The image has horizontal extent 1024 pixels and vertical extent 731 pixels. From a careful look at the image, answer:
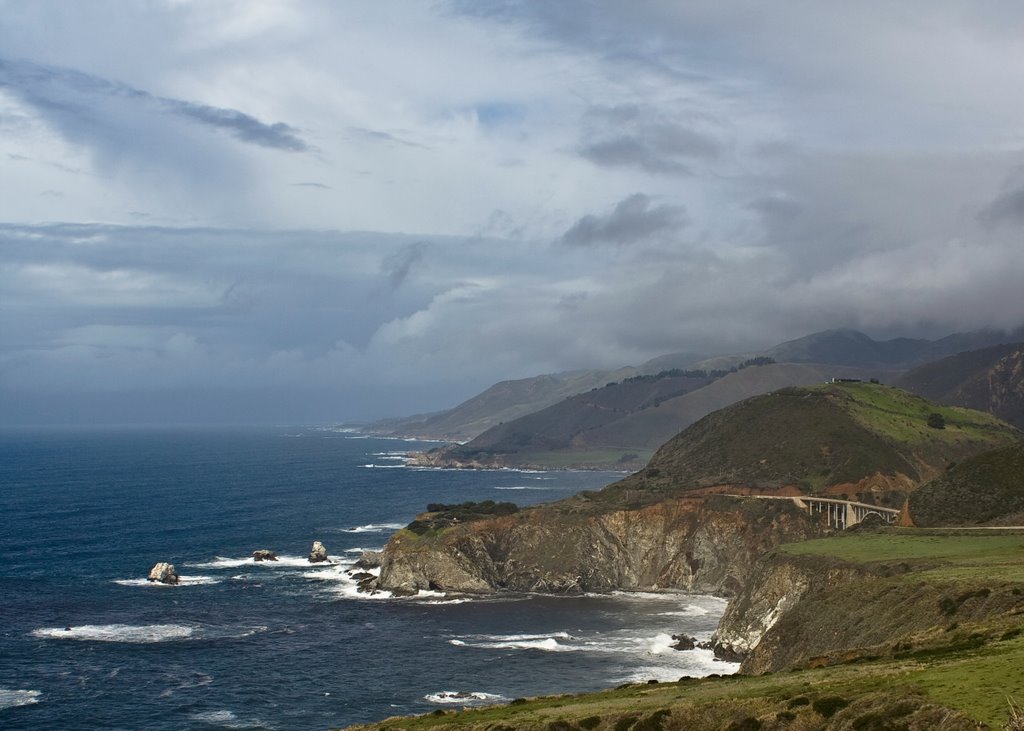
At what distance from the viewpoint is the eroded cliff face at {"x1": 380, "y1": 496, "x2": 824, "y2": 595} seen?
488 ft

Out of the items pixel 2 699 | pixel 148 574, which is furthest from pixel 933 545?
pixel 148 574

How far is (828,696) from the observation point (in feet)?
160

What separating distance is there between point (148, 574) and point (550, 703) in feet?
331

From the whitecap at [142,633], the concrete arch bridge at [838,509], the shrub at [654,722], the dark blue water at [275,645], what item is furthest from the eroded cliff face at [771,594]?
the concrete arch bridge at [838,509]

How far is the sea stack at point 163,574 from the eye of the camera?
145 metres

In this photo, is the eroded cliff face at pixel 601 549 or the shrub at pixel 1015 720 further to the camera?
the eroded cliff face at pixel 601 549

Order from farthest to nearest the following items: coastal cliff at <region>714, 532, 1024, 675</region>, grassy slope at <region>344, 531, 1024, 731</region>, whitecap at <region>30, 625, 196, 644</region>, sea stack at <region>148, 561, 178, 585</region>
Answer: sea stack at <region>148, 561, 178, 585</region>
whitecap at <region>30, 625, 196, 644</region>
coastal cliff at <region>714, 532, 1024, 675</region>
grassy slope at <region>344, 531, 1024, 731</region>

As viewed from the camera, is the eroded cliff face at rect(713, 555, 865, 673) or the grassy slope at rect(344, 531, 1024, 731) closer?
the grassy slope at rect(344, 531, 1024, 731)

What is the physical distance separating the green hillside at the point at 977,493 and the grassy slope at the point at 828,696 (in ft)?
171

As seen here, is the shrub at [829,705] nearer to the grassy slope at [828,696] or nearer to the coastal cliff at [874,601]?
the grassy slope at [828,696]

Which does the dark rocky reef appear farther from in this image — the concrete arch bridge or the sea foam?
the concrete arch bridge

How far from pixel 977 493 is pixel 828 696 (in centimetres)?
9582

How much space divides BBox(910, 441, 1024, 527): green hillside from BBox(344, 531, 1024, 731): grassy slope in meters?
52.0

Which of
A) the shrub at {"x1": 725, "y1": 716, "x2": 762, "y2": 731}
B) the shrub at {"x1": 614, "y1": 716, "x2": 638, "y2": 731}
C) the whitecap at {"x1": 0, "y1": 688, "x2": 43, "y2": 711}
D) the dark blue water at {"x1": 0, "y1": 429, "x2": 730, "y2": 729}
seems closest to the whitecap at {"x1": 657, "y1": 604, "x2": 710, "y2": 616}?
the dark blue water at {"x1": 0, "y1": 429, "x2": 730, "y2": 729}
